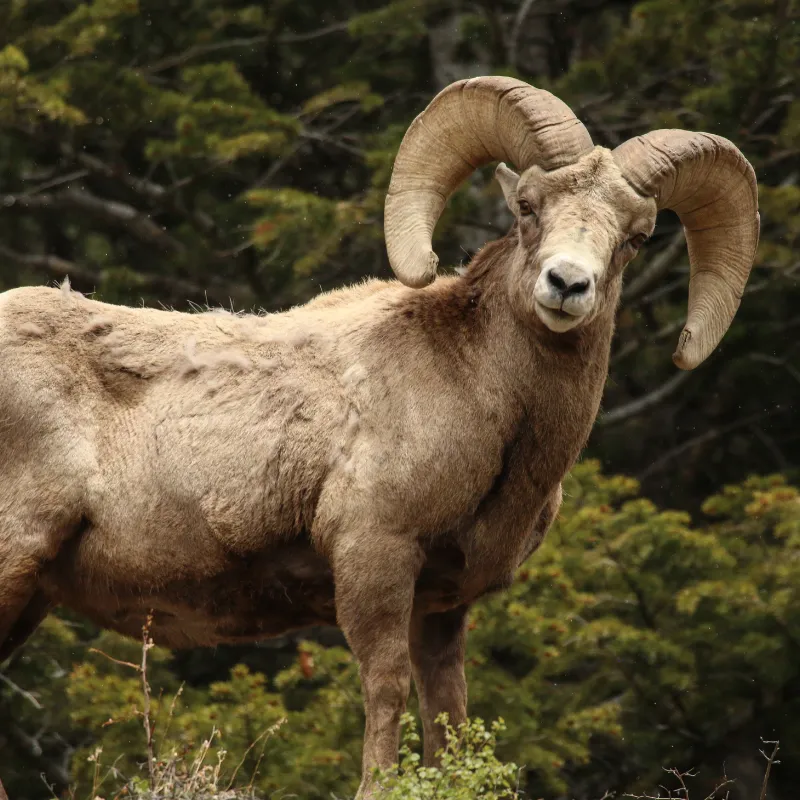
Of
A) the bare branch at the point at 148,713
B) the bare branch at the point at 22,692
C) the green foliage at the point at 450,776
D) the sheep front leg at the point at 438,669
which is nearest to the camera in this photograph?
the green foliage at the point at 450,776

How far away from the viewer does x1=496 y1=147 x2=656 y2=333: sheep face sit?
21.0 ft

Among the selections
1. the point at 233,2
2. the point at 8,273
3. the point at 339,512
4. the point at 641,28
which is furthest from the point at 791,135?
the point at 339,512

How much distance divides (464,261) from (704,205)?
8045mm

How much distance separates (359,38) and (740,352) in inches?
197

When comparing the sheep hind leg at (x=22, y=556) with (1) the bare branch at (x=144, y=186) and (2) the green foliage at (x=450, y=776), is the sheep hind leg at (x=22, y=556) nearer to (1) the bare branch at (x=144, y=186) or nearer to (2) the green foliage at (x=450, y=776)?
(2) the green foliage at (x=450, y=776)

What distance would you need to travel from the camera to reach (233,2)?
16797 millimetres

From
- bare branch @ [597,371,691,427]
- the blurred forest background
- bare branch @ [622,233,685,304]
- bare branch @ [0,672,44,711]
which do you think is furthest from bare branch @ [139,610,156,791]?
bare branch @ [597,371,691,427]

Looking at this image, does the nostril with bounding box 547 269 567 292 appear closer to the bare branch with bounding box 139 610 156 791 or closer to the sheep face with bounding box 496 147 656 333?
the sheep face with bounding box 496 147 656 333

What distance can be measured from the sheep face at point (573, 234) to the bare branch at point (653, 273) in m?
Result: 7.57

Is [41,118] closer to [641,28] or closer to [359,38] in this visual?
[359,38]

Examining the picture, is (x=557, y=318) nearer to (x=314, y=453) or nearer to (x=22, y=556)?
(x=314, y=453)

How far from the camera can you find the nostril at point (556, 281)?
6348mm

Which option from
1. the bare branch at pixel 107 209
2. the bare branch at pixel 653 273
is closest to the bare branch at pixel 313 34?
the bare branch at pixel 107 209

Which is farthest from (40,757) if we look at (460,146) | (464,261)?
(460,146)
